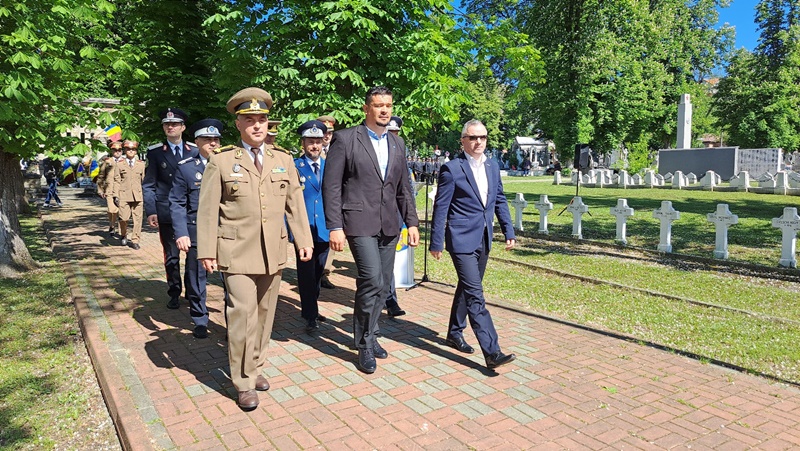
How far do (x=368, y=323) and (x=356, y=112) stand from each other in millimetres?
5406

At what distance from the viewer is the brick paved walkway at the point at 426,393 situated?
3826 mm

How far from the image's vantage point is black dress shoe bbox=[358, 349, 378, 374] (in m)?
4.89

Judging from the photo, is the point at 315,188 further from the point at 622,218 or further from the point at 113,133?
the point at 113,133

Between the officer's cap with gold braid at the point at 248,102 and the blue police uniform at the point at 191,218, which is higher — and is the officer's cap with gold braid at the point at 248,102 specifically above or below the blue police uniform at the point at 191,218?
above

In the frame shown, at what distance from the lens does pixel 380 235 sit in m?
4.99

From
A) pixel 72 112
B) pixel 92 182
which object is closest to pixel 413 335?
pixel 72 112

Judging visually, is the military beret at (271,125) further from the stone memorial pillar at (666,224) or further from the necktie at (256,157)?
the stone memorial pillar at (666,224)

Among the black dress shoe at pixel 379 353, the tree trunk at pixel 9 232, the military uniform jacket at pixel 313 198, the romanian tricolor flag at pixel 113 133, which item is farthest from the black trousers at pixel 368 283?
the romanian tricolor flag at pixel 113 133

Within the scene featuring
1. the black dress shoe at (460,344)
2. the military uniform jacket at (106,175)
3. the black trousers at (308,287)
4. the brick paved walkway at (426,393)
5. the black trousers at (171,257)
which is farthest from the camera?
the military uniform jacket at (106,175)

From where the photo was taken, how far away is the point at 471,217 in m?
5.15

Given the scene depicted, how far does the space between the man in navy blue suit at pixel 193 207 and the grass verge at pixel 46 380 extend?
1.06m

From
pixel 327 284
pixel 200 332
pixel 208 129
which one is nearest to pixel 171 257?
pixel 200 332

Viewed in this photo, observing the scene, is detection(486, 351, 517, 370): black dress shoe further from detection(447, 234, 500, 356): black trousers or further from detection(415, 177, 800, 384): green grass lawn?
detection(415, 177, 800, 384): green grass lawn

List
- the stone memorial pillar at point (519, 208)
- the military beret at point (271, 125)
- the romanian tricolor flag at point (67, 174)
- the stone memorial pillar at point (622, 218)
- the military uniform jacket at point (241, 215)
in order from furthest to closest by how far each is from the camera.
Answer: the romanian tricolor flag at point (67, 174) → the stone memorial pillar at point (519, 208) → the stone memorial pillar at point (622, 218) → the military beret at point (271, 125) → the military uniform jacket at point (241, 215)
